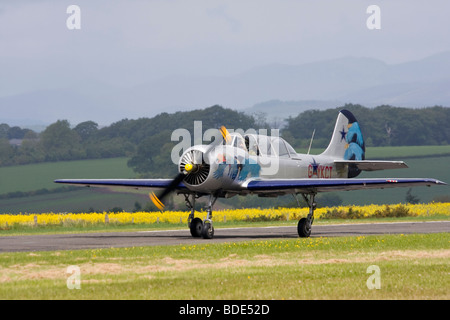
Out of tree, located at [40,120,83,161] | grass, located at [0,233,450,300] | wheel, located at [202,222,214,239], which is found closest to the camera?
grass, located at [0,233,450,300]

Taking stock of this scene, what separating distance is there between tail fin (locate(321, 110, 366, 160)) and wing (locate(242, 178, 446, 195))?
29.1ft

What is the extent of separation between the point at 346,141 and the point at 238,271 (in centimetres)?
2328

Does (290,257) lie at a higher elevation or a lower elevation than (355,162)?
lower

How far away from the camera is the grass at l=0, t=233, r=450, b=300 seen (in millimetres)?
14805

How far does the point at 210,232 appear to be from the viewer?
28984 millimetres

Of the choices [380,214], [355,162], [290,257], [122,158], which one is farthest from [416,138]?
[290,257]

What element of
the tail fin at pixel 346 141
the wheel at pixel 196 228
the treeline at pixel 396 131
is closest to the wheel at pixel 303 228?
the wheel at pixel 196 228

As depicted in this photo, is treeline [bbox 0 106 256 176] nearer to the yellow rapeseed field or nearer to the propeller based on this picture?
the yellow rapeseed field

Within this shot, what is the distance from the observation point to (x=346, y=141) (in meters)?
40.2

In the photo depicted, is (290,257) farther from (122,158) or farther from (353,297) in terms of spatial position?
(122,158)

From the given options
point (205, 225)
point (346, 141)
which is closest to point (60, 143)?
point (346, 141)

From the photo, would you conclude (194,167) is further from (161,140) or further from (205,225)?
(161,140)

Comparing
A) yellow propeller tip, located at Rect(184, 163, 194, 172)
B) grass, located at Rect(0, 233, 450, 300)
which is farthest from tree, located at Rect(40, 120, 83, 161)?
grass, located at Rect(0, 233, 450, 300)

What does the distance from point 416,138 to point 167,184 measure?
6598 inches
